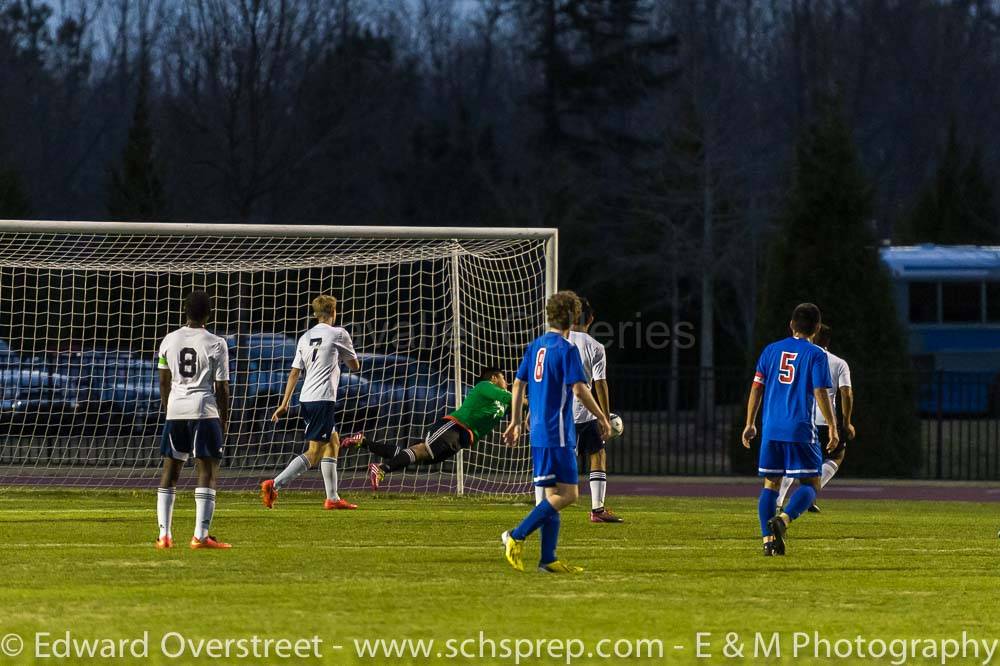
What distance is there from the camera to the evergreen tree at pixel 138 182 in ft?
96.4

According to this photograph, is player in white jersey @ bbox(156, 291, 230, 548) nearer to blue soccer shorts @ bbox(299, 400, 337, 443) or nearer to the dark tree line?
blue soccer shorts @ bbox(299, 400, 337, 443)

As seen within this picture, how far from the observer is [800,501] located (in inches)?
452

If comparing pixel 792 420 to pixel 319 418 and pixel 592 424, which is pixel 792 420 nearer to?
pixel 592 424

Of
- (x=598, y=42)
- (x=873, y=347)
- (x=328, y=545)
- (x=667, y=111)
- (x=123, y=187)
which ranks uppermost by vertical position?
(x=598, y=42)

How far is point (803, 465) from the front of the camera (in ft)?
37.3

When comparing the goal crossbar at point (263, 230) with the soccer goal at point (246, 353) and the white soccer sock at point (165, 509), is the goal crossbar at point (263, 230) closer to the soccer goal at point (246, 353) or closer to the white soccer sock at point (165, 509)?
the soccer goal at point (246, 353)

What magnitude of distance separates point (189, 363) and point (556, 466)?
290 centimetres

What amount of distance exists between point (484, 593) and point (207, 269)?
32.3 ft

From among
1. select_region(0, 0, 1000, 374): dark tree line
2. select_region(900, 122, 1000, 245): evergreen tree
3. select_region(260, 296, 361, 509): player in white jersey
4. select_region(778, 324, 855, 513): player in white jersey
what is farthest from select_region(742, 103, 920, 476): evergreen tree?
select_region(900, 122, 1000, 245): evergreen tree

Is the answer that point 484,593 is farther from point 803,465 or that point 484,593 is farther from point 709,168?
point 709,168

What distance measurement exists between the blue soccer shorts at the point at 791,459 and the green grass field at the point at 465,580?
0.60 m

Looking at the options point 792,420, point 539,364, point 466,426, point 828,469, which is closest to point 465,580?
point 539,364

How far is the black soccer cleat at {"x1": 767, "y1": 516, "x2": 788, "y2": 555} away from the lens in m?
11.2

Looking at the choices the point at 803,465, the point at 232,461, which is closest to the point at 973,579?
the point at 803,465
